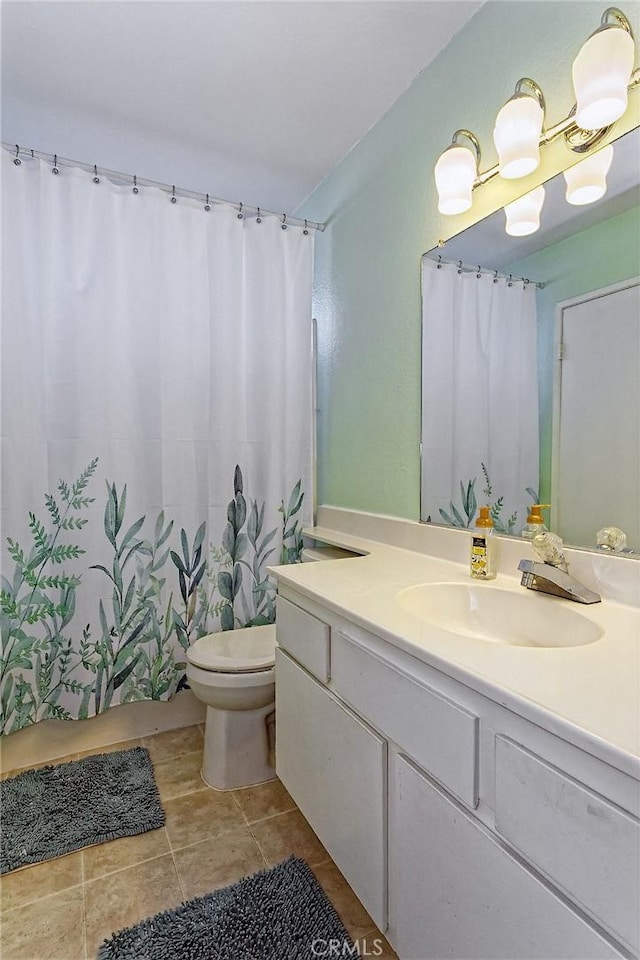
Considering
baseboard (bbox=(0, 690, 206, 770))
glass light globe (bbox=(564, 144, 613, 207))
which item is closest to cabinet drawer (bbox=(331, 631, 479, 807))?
glass light globe (bbox=(564, 144, 613, 207))

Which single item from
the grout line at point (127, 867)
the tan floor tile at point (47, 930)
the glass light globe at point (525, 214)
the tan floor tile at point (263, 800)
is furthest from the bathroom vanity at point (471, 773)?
the glass light globe at point (525, 214)

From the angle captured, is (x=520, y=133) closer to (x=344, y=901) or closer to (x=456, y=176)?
(x=456, y=176)

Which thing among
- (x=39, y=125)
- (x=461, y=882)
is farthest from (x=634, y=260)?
(x=39, y=125)

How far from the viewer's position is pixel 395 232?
1741 millimetres

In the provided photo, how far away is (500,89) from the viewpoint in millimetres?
1314

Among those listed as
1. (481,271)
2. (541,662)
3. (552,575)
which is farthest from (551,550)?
(481,271)

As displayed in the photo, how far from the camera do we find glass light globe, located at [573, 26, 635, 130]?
969 millimetres

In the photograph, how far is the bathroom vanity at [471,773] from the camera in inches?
22.6

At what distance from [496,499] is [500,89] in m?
1.09

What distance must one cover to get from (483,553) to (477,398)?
0.46 metres

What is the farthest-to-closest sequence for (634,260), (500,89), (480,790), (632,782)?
(500,89), (634,260), (480,790), (632,782)

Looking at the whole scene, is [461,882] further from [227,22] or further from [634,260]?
Answer: [227,22]

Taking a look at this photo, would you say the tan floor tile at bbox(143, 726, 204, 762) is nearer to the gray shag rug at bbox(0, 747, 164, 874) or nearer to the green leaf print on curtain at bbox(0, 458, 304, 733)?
the gray shag rug at bbox(0, 747, 164, 874)

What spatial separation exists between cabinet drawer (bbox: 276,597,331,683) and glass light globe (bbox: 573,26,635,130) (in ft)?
4.05
